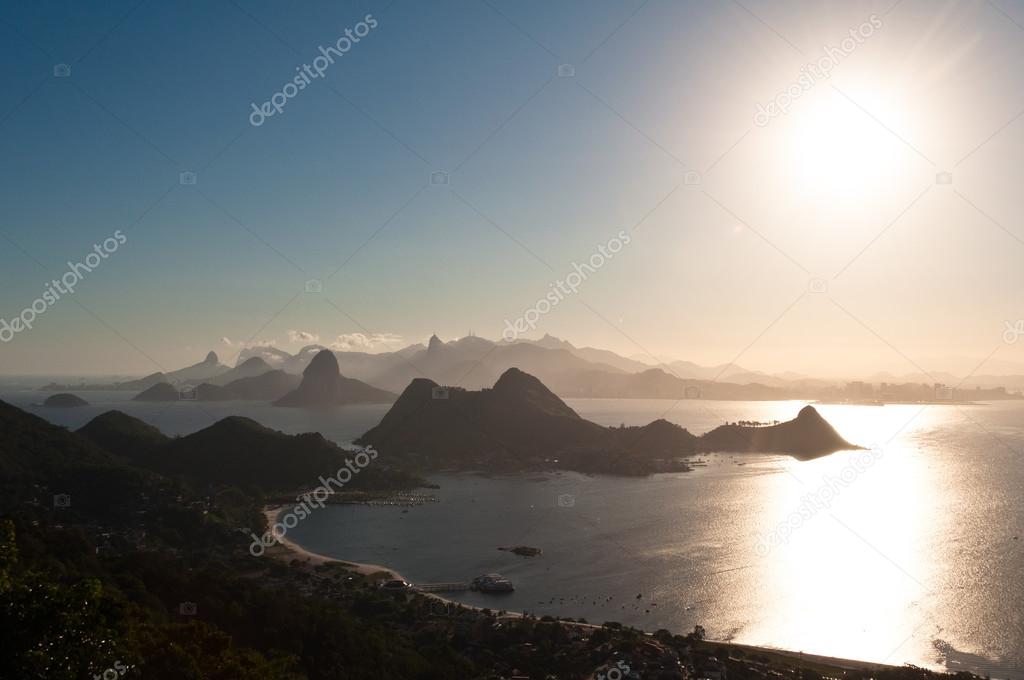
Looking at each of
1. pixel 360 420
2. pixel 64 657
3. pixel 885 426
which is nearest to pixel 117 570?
pixel 64 657

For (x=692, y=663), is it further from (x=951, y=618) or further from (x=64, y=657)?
(x=64, y=657)

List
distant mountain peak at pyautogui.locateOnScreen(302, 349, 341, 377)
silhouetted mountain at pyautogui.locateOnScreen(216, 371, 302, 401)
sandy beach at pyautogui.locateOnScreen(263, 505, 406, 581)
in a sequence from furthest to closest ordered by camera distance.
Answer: silhouetted mountain at pyautogui.locateOnScreen(216, 371, 302, 401), distant mountain peak at pyautogui.locateOnScreen(302, 349, 341, 377), sandy beach at pyautogui.locateOnScreen(263, 505, 406, 581)

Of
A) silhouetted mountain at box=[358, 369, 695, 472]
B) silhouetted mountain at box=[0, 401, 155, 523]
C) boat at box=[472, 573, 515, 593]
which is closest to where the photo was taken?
boat at box=[472, 573, 515, 593]

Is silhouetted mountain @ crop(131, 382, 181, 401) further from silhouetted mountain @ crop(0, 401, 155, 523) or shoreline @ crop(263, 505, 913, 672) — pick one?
shoreline @ crop(263, 505, 913, 672)

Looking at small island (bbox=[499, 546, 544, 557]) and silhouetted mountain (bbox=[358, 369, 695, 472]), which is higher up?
silhouetted mountain (bbox=[358, 369, 695, 472])

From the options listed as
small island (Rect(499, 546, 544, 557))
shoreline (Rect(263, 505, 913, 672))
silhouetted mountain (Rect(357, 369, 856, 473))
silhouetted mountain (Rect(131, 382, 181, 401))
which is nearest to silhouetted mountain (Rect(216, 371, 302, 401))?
silhouetted mountain (Rect(131, 382, 181, 401))

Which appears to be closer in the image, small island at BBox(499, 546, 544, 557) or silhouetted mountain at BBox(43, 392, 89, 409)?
small island at BBox(499, 546, 544, 557)

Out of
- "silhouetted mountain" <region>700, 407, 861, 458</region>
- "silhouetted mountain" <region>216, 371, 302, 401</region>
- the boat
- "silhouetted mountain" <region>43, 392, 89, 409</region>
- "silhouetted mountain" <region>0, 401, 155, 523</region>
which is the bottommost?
"silhouetted mountain" <region>43, 392, 89, 409</region>

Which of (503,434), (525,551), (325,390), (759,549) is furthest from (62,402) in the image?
(759,549)
